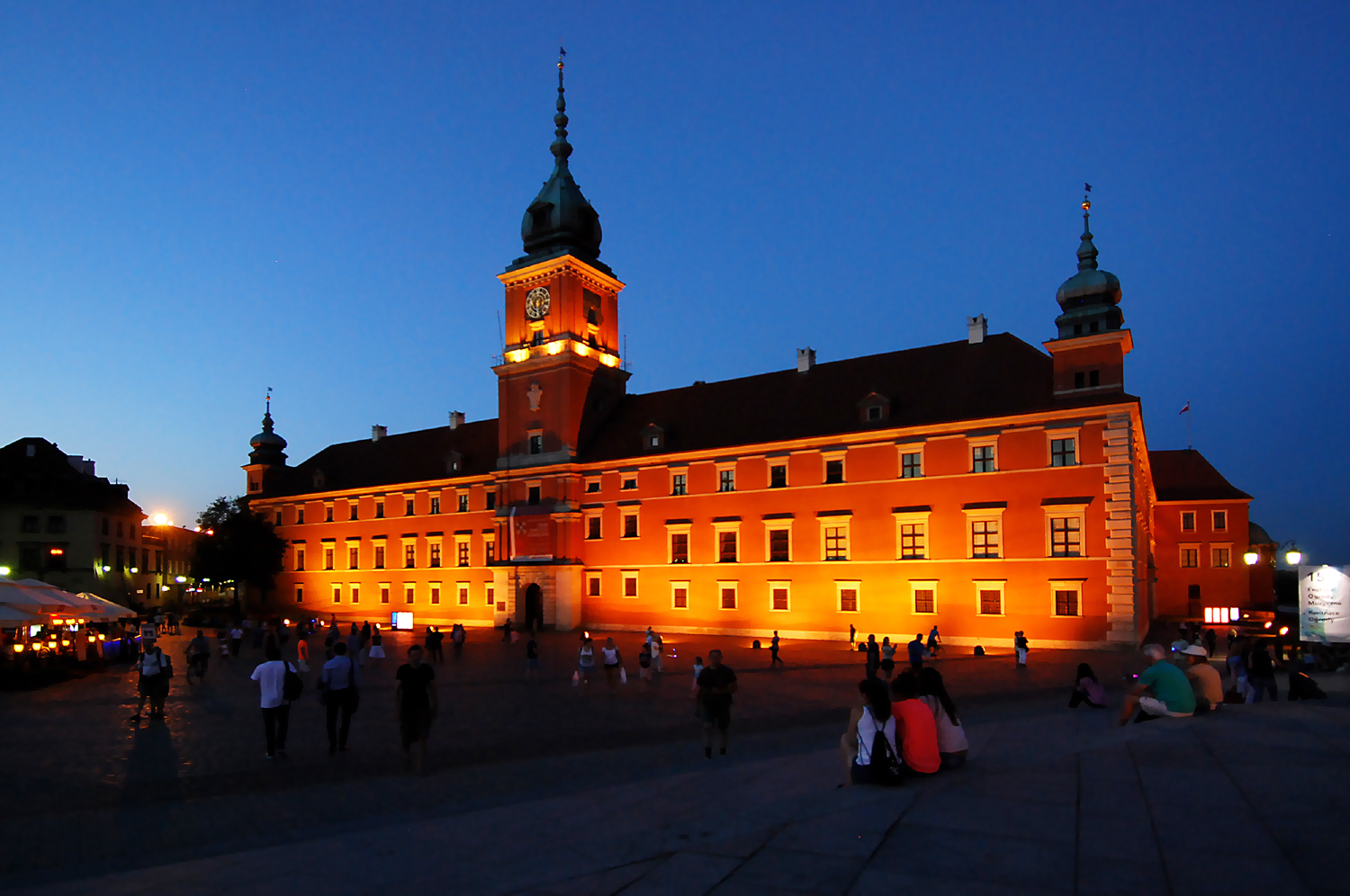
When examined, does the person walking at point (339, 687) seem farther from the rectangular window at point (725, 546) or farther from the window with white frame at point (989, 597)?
the rectangular window at point (725, 546)

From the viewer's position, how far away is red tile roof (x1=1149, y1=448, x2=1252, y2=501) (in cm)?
5994

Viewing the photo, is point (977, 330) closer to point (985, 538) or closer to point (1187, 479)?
point (985, 538)

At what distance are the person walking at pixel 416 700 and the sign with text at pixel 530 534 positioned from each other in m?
37.4

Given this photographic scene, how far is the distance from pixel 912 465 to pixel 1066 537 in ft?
23.2

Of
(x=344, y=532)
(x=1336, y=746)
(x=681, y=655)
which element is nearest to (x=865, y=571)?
(x=681, y=655)

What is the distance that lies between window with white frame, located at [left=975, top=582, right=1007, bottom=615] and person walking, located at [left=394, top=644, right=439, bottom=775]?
29.4 m

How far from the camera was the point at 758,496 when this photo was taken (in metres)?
42.5

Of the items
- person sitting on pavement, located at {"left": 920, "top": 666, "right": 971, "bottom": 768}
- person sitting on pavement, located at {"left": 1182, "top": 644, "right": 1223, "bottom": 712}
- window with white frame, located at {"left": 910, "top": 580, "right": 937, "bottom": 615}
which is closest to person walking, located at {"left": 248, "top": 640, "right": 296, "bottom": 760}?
person sitting on pavement, located at {"left": 920, "top": 666, "right": 971, "bottom": 768}

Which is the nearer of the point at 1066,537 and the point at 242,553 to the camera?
the point at 1066,537

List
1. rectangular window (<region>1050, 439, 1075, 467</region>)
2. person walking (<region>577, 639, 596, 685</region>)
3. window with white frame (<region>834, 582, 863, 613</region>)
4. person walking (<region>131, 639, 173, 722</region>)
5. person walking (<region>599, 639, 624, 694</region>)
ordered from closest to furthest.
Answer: person walking (<region>131, 639, 173, 722</region>) < person walking (<region>599, 639, 624, 694</region>) < person walking (<region>577, 639, 596, 685</region>) < rectangular window (<region>1050, 439, 1075, 467</region>) < window with white frame (<region>834, 582, 863, 613</region>)

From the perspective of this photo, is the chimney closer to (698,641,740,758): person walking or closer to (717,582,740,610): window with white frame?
(717,582,740,610): window with white frame

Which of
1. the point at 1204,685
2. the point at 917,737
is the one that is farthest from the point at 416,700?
the point at 1204,685

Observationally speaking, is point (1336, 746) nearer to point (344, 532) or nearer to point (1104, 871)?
point (1104, 871)

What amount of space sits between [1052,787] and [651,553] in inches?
1523
